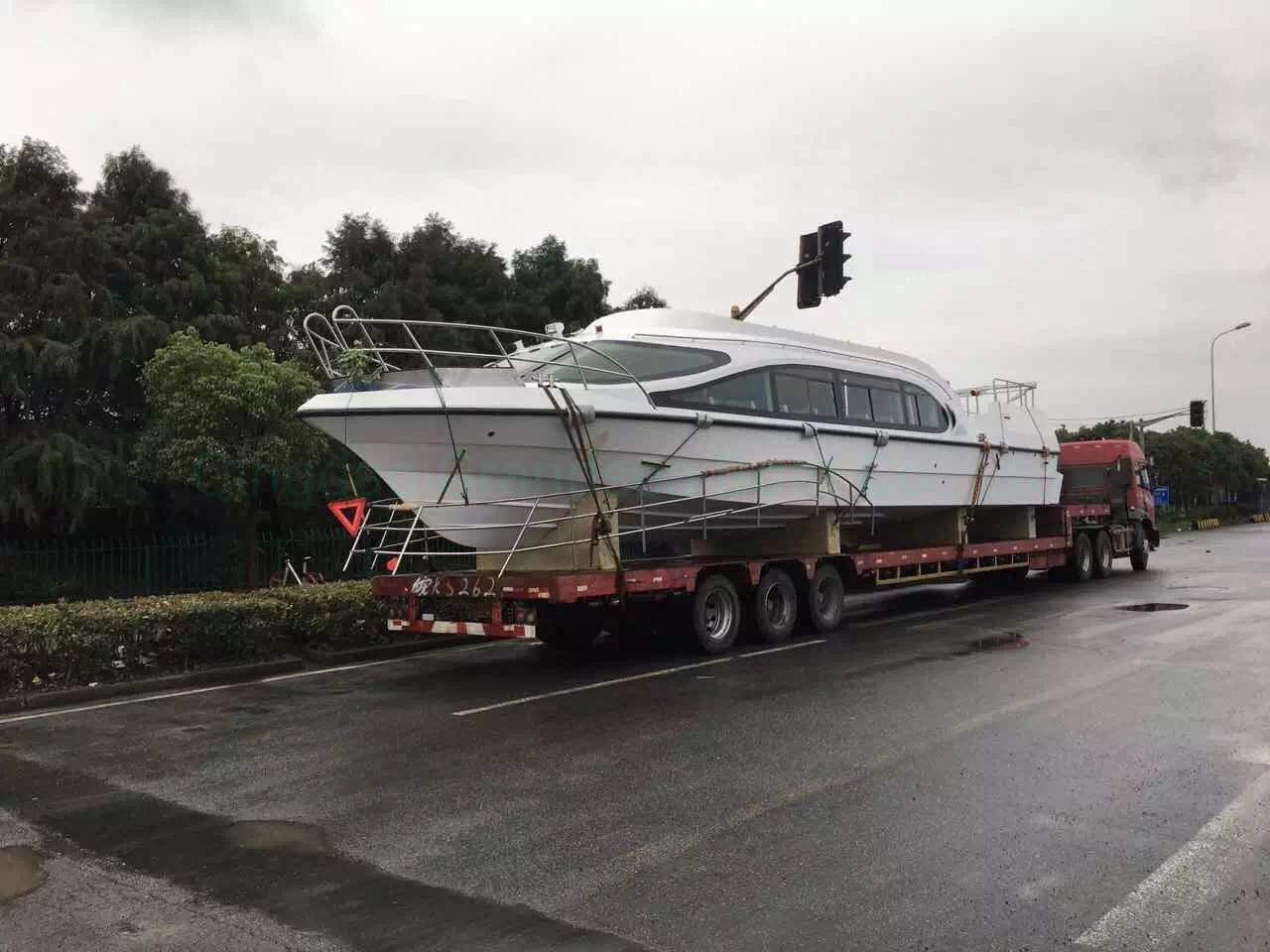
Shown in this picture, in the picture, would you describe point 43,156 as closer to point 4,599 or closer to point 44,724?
point 4,599

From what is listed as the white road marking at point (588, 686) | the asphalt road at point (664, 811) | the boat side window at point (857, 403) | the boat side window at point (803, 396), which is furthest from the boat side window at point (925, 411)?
the white road marking at point (588, 686)

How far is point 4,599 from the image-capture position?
1703cm

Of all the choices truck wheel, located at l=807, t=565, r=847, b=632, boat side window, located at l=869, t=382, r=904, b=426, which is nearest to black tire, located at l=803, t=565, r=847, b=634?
truck wheel, located at l=807, t=565, r=847, b=632

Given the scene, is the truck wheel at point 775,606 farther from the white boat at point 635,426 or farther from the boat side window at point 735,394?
the boat side window at point 735,394

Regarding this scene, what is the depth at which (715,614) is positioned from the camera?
11.5 meters

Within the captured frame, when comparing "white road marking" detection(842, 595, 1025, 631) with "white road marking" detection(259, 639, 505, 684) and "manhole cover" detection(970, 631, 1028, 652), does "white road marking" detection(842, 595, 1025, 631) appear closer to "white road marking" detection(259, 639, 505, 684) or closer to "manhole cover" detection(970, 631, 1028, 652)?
"manhole cover" detection(970, 631, 1028, 652)

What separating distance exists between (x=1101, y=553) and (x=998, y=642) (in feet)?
32.5

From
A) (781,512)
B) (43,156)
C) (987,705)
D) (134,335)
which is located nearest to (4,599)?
(134,335)

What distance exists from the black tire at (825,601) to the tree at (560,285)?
17492 mm

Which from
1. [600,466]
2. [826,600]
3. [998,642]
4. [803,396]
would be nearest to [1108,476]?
[826,600]

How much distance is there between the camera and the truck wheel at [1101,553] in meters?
20.0

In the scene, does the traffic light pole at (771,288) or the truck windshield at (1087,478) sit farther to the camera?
the truck windshield at (1087,478)

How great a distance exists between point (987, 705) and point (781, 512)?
4.48 metres

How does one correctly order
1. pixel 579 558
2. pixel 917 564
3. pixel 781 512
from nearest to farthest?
pixel 579 558
pixel 781 512
pixel 917 564
